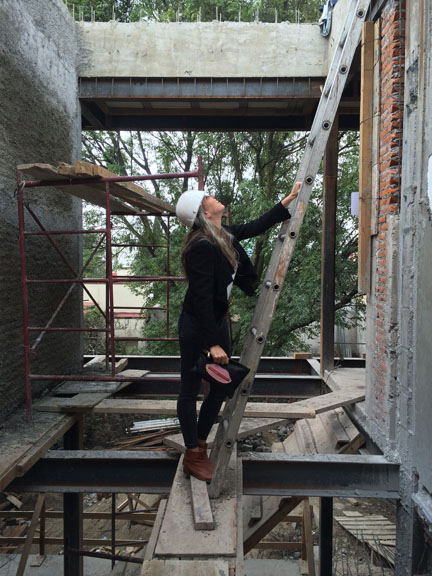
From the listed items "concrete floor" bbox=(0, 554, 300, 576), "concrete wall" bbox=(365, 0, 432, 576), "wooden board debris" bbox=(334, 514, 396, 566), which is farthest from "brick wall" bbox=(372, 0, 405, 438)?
"wooden board debris" bbox=(334, 514, 396, 566)

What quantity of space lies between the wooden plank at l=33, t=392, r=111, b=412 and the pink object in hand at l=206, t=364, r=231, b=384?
2559mm

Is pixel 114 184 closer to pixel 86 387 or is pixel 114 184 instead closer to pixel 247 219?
pixel 86 387

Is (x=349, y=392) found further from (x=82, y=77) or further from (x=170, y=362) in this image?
(x=82, y=77)

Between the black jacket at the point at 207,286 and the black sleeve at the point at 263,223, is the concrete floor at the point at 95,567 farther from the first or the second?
the black sleeve at the point at 263,223

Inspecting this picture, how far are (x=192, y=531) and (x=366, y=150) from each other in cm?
380

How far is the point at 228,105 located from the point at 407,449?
5.80m

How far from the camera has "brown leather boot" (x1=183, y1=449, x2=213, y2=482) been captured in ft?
10.5

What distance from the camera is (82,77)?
22.4ft

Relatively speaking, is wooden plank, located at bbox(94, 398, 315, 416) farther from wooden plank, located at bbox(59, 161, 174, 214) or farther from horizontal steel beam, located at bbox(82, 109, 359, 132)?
horizontal steel beam, located at bbox(82, 109, 359, 132)

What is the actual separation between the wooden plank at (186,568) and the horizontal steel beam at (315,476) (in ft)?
5.31

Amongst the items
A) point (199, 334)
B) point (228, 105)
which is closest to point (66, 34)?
point (228, 105)

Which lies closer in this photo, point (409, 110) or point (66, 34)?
point (409, 110)

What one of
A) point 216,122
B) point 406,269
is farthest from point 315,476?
point 216,122

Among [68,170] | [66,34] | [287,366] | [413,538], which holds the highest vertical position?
[66,34]
